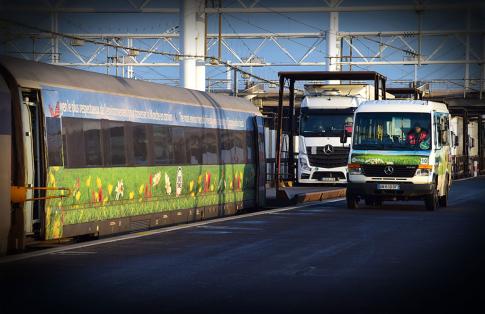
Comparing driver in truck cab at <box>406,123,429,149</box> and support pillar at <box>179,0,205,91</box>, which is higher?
support pillar at <box>179,0,205,91</box>

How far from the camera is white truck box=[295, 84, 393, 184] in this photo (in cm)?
4162

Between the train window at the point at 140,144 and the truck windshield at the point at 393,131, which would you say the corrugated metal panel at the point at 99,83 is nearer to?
the train window at the point at 140,144

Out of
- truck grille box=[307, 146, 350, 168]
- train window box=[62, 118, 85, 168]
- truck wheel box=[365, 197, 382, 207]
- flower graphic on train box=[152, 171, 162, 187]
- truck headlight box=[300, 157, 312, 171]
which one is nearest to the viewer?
train window box=[62, 118, 85, 168]

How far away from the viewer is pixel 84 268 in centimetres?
1370

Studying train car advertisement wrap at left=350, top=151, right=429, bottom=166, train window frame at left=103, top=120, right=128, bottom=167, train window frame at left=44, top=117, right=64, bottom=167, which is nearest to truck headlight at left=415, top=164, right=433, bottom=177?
train car advertisement wrap at left=350, top=151, right=429, bottom=166

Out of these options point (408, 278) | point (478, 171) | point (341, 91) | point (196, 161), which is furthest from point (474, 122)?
point (408, 278)

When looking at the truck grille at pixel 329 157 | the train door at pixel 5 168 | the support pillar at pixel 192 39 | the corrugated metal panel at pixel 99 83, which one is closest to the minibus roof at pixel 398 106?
the corrugated metal panel at pixel 99 83

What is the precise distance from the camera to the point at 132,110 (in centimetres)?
2256

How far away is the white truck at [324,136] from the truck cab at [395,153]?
1169 centimetres

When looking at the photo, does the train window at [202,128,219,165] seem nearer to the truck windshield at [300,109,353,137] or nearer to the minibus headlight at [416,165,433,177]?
the minibus headlight at [416,165,433,177]

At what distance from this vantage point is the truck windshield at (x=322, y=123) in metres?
41.7

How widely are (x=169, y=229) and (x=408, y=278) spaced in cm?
820

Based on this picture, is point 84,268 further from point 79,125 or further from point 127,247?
point 79,125

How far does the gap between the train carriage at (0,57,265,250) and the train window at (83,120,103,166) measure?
0.06ft
